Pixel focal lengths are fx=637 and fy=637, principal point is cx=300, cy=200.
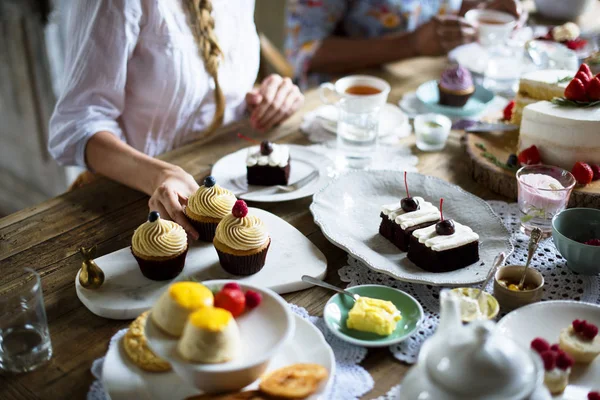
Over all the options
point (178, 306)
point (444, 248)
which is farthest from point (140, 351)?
point (444, 248)

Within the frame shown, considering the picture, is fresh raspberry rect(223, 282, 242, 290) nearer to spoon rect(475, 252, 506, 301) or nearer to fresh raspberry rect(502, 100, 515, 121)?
spoon rect(475, 252, 506, 301)

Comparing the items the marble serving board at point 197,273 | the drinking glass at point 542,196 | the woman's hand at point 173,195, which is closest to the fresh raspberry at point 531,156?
the drinking glass at point 542,196

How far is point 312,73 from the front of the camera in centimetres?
317

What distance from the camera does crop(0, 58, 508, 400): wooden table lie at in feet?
3.85

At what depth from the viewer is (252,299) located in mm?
1137

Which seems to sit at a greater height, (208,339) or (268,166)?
(208,339)

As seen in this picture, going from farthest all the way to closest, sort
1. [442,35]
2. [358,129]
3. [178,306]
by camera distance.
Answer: [442,35]
[358,129]
[178,306]

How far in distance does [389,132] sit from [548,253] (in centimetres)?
75

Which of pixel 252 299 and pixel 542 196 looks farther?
pixel 542 196

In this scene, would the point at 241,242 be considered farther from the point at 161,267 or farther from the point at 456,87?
the point at 456,87

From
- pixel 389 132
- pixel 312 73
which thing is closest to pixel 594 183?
pixel 389 132

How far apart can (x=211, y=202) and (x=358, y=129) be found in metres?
0.65

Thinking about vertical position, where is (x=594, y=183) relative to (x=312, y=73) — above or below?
above

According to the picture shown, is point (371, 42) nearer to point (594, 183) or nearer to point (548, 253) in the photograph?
point (594, 183)
